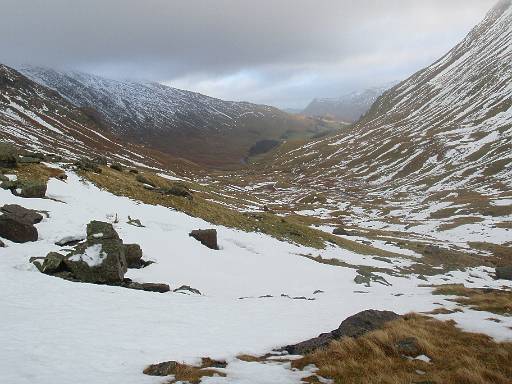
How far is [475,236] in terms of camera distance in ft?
206

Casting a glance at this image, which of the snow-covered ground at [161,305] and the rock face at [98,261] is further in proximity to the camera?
the rock face at [98,261]

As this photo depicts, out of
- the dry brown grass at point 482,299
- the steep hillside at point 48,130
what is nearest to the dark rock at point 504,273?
the dry brown grass at point 482,299

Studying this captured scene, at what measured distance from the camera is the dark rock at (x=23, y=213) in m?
22.4

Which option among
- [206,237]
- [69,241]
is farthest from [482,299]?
[69,241]

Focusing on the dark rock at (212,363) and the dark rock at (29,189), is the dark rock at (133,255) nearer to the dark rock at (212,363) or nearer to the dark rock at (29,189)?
the dark rock at (29,189)

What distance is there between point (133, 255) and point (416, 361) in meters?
16.1

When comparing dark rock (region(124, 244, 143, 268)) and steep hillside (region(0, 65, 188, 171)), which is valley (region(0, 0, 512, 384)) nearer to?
dark rock (region(124, 244, 143, 268))

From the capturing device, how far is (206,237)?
3089 centimetres

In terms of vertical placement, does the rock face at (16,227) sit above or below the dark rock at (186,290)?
above

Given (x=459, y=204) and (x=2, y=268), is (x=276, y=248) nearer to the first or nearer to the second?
(x=2, y=268)

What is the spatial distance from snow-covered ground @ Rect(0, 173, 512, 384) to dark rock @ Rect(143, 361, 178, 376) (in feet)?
0.95

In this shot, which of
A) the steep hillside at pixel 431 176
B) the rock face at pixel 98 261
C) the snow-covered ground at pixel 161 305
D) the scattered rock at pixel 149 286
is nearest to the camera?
the snow-covered ground at pixel 161 305

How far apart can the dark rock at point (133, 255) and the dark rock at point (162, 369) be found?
12582mm

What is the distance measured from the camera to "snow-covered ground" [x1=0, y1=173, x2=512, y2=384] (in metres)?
11.1
